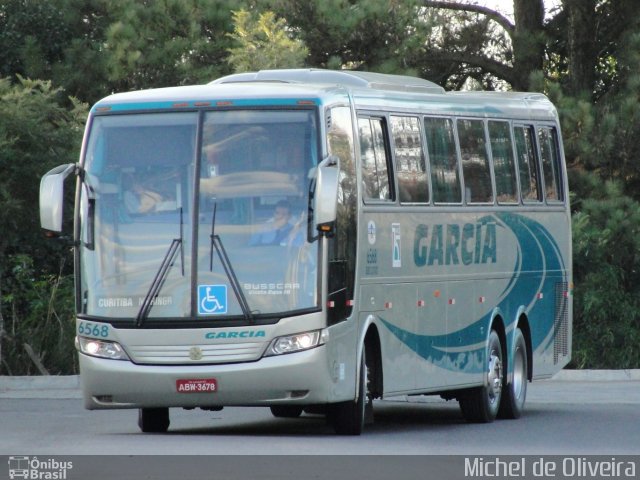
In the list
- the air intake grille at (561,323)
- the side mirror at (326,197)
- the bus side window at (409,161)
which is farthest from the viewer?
the air intake grille at (561,323)

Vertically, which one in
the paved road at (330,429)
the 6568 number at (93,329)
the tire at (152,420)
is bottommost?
the paved road at (330,429)

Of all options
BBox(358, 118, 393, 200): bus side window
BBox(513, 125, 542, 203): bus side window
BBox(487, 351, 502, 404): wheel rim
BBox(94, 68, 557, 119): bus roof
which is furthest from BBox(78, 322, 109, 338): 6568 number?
BBox(513, 125, 542, 203): bus side window

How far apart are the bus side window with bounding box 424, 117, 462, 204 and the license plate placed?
375 centimetres

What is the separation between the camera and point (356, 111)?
15992mm

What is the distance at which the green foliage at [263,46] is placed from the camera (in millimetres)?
26547

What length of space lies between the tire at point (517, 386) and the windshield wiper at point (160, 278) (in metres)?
5.65

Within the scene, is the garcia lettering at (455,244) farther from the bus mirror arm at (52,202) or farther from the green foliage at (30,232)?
the green foliage at (30,232)

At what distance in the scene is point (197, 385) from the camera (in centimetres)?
1477

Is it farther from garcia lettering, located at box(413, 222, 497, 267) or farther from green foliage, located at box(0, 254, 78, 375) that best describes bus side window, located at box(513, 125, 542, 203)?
green foliage, located at box(0, 254, 78, 375)

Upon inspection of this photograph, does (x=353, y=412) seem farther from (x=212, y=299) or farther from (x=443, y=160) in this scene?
(x=443, y=160)

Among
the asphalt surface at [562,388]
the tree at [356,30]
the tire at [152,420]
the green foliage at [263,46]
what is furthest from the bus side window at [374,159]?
the tree at [356,30]

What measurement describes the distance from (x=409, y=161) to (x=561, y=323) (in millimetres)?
5001
